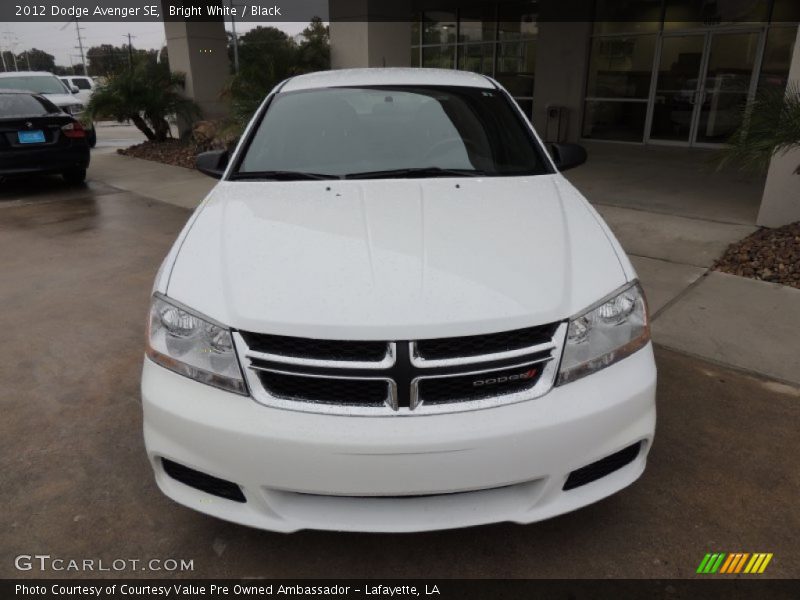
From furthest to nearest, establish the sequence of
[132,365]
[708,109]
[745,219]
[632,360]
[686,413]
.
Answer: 1. [708,109]
2. [745,219]
3. [132,365]
4. [686,413]
5. [632,360]

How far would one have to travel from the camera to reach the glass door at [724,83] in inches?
444

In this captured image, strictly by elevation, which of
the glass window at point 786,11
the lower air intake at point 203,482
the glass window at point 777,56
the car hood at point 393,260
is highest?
the glass window at point 786,11

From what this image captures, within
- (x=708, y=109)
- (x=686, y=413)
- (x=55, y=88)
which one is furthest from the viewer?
(x=55, y=88)

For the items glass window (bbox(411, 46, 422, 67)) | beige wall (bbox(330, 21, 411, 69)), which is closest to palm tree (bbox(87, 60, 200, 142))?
beige wall (bbox(330, 21, 411, 69))

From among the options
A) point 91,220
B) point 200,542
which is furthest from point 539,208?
point 91,220

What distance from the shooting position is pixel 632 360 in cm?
205

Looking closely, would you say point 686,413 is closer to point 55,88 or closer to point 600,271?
point 600,271

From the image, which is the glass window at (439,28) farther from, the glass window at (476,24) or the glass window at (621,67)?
the glass window at (621,67)

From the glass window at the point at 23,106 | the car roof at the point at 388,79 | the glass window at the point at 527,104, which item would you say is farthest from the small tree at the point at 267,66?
the car roof at the point at 388,79

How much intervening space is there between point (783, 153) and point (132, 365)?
581 centimetres

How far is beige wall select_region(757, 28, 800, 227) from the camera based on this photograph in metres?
5.87

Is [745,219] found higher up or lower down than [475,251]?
lower down

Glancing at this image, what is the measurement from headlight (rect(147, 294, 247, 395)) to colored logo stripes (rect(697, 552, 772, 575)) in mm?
1712

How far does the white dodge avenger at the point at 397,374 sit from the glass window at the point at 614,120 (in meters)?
11.9
